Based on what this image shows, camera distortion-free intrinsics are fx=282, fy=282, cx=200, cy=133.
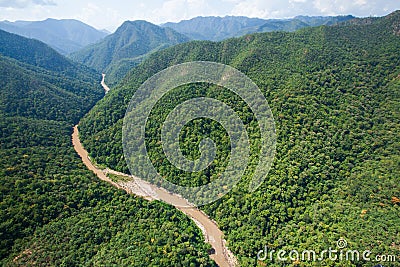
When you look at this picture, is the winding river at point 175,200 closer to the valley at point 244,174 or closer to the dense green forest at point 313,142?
the valley at point 244,174

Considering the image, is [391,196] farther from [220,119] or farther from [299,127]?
[220,119]

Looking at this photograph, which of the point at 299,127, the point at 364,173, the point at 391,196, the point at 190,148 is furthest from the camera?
the point at 190,148

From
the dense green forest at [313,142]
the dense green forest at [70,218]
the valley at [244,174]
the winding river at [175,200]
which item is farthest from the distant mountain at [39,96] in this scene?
the winding river at [175,200]

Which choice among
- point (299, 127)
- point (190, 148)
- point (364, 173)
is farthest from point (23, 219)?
point (364, 173)

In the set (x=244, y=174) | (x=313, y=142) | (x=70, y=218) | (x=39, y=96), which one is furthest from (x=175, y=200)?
(x=39, y=96)

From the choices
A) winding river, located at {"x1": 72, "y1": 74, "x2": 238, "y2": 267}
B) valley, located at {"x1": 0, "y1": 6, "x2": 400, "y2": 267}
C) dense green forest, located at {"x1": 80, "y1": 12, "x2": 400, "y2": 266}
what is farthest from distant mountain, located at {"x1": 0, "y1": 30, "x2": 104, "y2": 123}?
winding river, located at {"x1": 72, "y1": 74, "x2": 238, "y2": 267}

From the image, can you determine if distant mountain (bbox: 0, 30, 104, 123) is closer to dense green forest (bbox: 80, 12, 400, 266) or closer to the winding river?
dense green forest (bbox: 80, 12, 400, 266)
